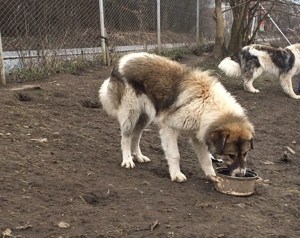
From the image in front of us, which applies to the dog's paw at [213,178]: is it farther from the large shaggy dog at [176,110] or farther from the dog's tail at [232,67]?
the dog's tail at [232,67]

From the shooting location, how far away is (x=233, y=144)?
400 cm

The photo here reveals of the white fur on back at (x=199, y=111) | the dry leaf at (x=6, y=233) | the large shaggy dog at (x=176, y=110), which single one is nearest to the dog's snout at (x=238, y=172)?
the large shaggy dog at (x=176, y=110)

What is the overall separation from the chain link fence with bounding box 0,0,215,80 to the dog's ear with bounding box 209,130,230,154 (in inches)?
242

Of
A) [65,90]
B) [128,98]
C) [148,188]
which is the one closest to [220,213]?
[148,188]

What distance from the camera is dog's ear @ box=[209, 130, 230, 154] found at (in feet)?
13.1

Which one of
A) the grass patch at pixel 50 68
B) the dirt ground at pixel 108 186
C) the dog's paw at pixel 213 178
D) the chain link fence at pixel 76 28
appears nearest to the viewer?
the dirt ground at pixel 108 186

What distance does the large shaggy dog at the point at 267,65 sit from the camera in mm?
10023

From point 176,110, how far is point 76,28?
7.20 meters

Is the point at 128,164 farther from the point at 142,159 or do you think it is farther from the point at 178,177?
the point at 178,177

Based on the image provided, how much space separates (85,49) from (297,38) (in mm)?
11507

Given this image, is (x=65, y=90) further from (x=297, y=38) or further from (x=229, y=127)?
(x=297, y=38)

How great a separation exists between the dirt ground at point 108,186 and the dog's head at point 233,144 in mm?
339

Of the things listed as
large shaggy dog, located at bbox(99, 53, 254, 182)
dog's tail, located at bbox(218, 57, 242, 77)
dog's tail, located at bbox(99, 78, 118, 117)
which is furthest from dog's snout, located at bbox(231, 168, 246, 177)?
dog's tail, located at bbox(218, 57, 242, 77)

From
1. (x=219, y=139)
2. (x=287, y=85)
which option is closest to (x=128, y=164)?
(x=219, y=139)
